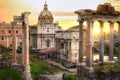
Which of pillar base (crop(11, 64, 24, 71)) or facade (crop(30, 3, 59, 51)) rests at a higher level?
facade (crop(30, 3, 59, 51))

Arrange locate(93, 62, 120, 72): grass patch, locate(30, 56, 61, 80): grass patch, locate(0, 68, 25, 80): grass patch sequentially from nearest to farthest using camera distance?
locate(93, 62, 120, 72): grass patch → locate(0, 68, 25, 80): grass patch → locate(30, 56, 61, 80): grass patch

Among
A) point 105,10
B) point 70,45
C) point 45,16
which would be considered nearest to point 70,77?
point 105,10

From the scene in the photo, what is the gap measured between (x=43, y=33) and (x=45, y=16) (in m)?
5.29

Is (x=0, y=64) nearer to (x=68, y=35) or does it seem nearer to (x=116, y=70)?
(x=116, y=70)

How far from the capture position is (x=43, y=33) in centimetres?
8156

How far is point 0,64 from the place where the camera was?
142 ft

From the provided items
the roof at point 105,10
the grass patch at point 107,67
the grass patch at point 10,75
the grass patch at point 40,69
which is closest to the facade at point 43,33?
the grass patch at point 40,69

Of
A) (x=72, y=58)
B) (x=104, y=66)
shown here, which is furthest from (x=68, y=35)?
(x=104, y=66)

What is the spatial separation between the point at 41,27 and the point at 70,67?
931 inches

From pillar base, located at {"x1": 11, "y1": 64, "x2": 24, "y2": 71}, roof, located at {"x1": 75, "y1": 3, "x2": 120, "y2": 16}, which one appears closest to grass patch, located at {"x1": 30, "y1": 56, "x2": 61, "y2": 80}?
pillar base, located at {"x1": 11, "y1": 64, "x2": 24, "y2": 71}

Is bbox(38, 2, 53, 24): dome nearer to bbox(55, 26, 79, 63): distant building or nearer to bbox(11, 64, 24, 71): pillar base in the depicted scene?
bbox(55, 26, 79, 63): distant building

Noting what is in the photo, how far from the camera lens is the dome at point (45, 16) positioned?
8386 centimetres

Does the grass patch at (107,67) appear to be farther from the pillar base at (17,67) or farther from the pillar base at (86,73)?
the pillar base at (17,67)

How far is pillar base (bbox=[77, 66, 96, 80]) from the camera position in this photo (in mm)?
36250
